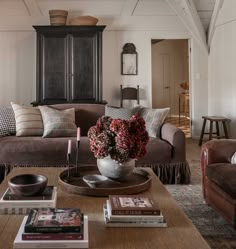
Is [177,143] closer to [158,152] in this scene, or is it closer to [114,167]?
[158,152]

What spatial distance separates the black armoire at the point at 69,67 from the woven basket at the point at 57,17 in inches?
8.3

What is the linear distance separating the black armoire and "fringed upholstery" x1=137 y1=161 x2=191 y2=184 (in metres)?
2.90

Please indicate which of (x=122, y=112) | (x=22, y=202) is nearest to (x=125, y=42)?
(x=122, y=112)

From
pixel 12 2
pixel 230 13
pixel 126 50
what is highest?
pixel 12 2

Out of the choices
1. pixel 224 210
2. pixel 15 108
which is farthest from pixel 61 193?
pixel 15 108

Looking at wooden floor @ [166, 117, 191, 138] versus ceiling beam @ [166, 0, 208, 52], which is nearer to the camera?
ceiling beam @ [166, 0, 208, 52]

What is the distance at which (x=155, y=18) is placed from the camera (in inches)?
278

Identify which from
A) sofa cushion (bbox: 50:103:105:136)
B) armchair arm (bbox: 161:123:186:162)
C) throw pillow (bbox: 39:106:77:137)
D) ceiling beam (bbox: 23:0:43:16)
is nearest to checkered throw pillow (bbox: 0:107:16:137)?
throw pillow (bbox: 39:106:77:137)

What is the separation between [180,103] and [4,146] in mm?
7439

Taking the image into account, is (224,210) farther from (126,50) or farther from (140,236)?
(126,50)

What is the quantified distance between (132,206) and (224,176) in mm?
1148

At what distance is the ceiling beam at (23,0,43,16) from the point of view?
21.5ft

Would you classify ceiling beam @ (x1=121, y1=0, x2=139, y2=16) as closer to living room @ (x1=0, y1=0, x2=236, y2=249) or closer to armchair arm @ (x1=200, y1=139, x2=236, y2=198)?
living room @ (x1=0, y1=0, x2=236, y2=249)

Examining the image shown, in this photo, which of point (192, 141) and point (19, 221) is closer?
point (19, 221)
